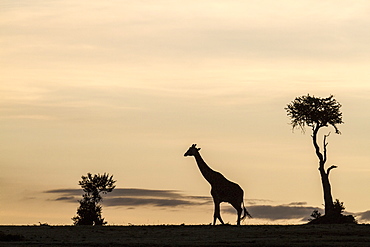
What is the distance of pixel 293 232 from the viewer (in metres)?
48.2

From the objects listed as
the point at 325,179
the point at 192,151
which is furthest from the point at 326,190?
the point at 192,151

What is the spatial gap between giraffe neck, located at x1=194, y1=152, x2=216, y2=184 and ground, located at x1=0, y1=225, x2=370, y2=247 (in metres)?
5.49

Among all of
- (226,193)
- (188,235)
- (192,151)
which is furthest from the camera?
(192,151)

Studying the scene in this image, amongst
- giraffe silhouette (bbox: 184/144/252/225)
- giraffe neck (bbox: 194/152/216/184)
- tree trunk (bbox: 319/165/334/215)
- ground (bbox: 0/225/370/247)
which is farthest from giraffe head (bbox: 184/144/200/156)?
tree trunk (bbox: 319/165/334/215)

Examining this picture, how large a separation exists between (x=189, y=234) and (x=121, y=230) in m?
4.97

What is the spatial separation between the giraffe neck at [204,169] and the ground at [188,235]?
549cm

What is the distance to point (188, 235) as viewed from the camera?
155 feet

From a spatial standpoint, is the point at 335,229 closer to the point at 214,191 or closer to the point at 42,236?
the point at 214,191

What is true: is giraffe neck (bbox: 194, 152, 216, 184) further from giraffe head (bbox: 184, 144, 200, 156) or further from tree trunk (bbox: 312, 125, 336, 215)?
tree trunk (bbox: 312, 125, 336, 215)

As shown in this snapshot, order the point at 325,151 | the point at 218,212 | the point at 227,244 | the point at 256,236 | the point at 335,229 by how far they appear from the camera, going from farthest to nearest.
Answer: the point at 325,151, the point at 218,212, the point at 335,229, the point at 256,236, the point at 227,244

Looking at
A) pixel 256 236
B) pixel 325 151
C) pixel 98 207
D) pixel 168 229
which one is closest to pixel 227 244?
pixel 256 236

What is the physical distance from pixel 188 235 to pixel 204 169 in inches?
462

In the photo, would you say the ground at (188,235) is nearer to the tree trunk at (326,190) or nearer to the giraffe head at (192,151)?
the giraffe head at (192,151)

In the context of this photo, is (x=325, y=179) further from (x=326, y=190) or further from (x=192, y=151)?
(x=192, y=151)
